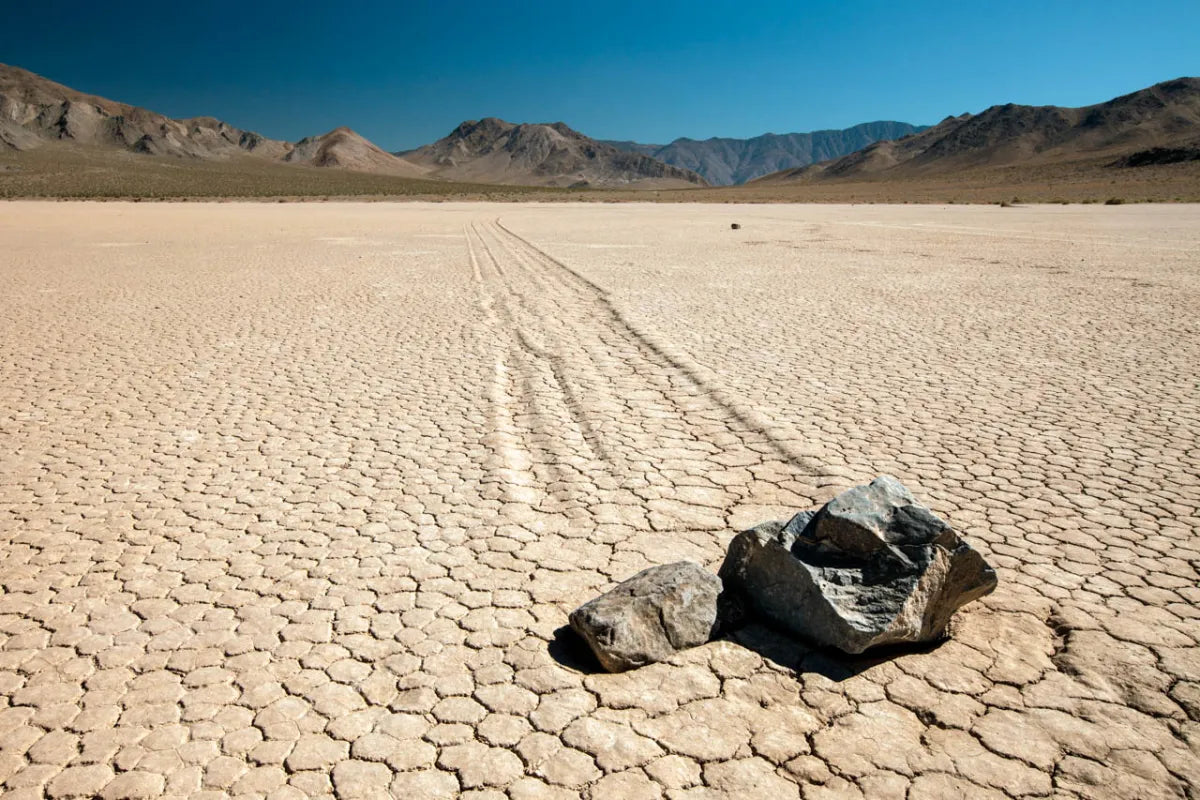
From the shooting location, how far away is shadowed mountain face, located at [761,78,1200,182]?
122m

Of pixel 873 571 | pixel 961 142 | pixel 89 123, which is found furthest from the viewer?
pixel 89 123

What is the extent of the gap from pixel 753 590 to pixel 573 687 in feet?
2.72

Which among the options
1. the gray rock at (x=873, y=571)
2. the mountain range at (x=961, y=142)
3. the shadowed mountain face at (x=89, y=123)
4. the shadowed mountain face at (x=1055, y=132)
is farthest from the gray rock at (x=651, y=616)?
the shadowed mountain face at (x=89, y=123)

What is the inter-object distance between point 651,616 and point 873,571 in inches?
31.8

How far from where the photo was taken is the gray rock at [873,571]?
9.09 feet

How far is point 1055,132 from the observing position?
136 metres

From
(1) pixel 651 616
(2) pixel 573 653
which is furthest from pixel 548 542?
(1) pixel 651 616

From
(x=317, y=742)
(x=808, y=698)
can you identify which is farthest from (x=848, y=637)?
(x=317, y=742)

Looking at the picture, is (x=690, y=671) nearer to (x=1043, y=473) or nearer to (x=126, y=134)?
(x=1043, y=473)

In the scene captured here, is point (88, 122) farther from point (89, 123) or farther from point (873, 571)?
point (873, 571)

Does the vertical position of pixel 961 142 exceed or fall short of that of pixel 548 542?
it exceeds it

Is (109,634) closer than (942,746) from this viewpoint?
No

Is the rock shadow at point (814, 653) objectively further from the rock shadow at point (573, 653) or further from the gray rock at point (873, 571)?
the rock shadow at point (573, 653)

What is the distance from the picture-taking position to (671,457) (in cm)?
493
